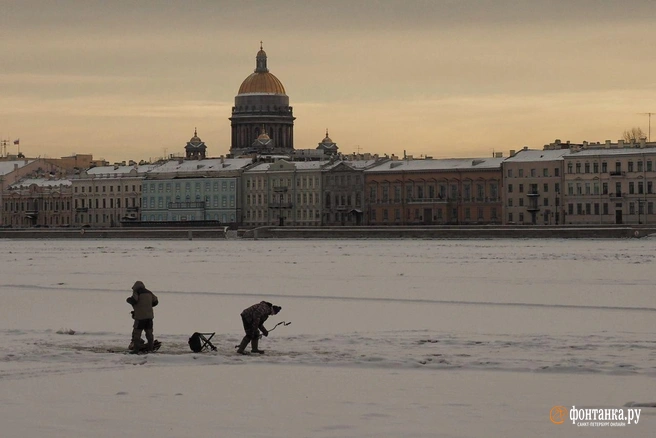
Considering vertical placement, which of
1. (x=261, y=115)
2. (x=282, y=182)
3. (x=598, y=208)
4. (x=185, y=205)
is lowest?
(x=598, y=208)

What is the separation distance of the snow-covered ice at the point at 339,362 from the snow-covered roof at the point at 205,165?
83456 millimetres

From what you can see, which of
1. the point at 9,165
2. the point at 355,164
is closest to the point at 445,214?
the point at 355,164

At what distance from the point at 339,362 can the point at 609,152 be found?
7836 cm

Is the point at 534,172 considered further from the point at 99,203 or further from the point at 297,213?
the point at 99,203

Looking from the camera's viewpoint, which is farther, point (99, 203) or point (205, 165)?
point (99, 203)

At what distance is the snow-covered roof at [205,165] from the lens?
113 metres

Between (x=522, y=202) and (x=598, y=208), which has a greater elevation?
(x=522, y=202)

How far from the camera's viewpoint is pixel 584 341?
1692 centimetres

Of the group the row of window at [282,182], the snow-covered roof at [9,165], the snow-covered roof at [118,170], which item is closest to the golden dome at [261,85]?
the snow-covered roof at [118,170]

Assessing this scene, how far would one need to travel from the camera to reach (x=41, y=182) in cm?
12412

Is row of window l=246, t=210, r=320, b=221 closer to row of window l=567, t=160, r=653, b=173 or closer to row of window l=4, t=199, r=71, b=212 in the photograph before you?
row of window l=4, t=199, r=71, b=212

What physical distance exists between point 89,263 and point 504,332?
27.6 metres

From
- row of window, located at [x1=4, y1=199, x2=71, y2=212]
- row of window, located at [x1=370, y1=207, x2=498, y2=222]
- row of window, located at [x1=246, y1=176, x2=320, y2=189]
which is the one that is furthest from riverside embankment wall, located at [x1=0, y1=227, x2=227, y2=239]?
row of window, located at [x1=4, y1=199, x2=71, y2=212]

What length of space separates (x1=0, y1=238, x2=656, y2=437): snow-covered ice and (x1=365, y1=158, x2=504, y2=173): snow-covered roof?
6879 cm
